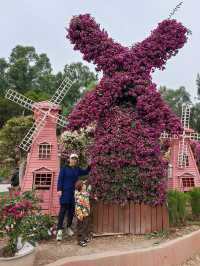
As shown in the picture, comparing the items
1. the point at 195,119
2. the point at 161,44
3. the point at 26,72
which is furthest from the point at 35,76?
the point at 161,44

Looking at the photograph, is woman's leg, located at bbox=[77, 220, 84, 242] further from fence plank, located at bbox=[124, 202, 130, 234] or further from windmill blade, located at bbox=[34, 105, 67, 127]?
windmill blade, located at bbox=[34, 105, 67, 127]

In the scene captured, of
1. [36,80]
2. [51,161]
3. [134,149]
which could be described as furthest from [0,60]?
[134,149]

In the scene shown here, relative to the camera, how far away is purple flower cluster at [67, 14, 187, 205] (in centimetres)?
723

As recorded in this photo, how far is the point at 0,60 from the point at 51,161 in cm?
4039

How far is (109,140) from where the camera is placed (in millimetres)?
7418

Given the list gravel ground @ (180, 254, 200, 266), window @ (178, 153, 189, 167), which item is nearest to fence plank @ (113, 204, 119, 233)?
gravel ground @ (180, 254, 200, 266)

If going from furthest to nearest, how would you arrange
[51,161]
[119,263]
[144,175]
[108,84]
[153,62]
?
1. [51,161]
2. [153,62]
3. [108,84]
4. [144,175]
5. [119,263]

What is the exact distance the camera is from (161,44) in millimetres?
8469

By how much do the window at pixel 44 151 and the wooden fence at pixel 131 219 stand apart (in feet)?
9.81

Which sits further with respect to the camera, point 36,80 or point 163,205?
point 36,80

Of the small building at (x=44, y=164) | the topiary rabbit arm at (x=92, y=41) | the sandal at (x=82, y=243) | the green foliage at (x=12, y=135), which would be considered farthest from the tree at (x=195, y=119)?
the sandal at (x=82, y=243)

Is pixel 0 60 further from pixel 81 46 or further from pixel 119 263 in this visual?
pixel 119 263

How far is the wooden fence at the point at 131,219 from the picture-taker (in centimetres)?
720

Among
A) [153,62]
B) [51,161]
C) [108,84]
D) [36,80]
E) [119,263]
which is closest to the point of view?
[119,263]
